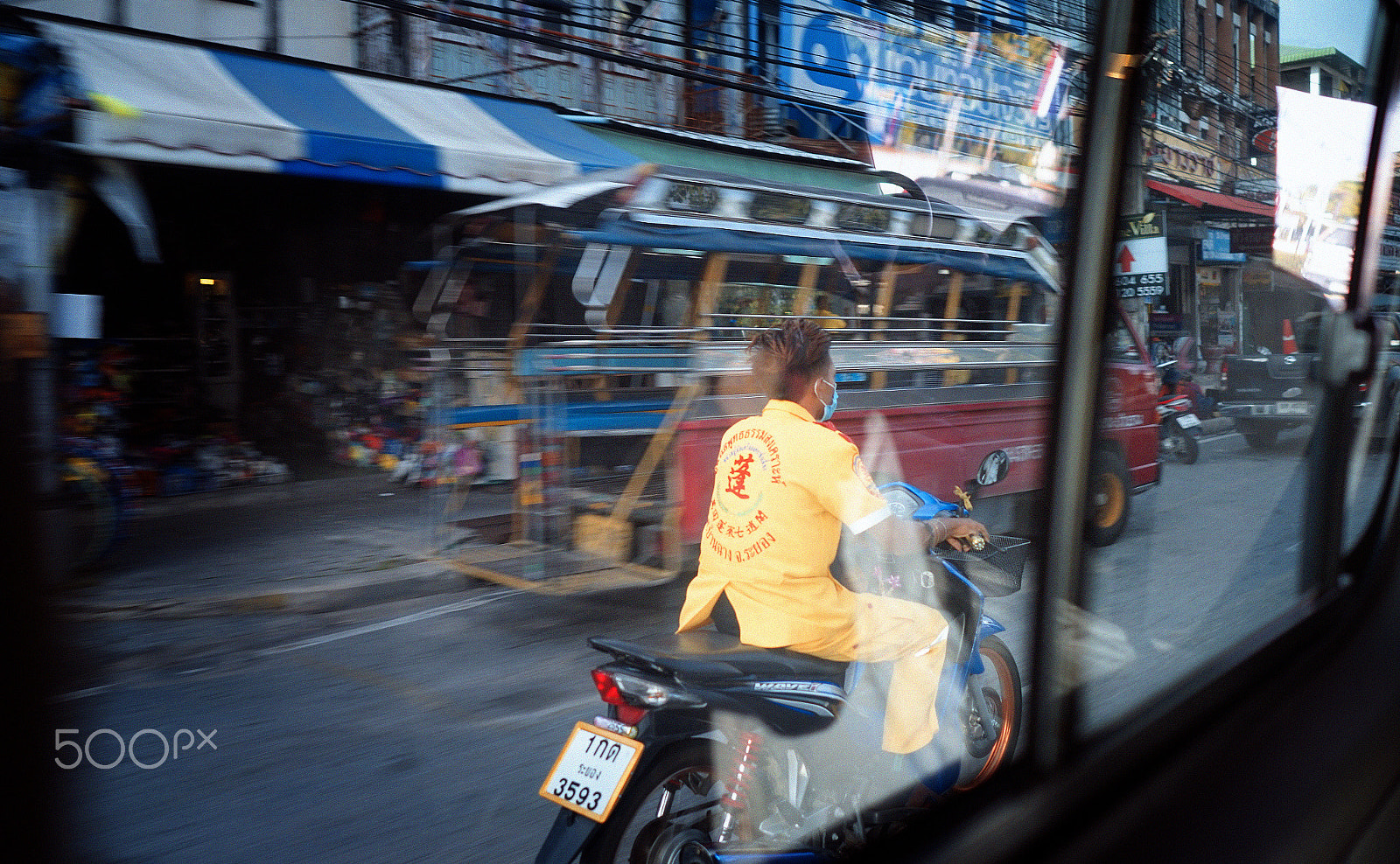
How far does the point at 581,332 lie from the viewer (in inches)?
258

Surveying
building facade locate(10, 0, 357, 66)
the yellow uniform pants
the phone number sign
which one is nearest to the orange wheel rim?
the phone number sign

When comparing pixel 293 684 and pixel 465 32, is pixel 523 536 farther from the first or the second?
pixel 465 32

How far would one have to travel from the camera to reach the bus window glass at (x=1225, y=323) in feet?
5.06

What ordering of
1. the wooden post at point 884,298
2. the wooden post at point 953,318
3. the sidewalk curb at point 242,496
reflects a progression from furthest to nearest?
the wooden post at point 884,298 < the wooden post at point 953,318 < the sidewalk curb at point 242,496

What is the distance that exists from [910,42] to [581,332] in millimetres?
4761

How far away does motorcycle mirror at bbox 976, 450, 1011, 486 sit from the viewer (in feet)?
6.42

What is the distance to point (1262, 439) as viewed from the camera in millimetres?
2465

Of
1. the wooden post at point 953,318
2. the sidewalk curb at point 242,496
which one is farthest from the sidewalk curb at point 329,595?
the wooden post at point 953,318

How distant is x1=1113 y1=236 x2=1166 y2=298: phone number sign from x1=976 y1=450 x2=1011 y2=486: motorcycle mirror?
413 millimetres

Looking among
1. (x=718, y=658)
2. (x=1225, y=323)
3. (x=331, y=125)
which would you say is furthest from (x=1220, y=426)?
(x=331, y=125)

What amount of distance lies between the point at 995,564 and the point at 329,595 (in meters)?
3.96

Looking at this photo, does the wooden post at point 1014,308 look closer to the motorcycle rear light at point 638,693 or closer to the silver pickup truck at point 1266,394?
the silver pickup truck at point 1266,394

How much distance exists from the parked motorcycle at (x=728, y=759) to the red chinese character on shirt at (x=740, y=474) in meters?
0.31

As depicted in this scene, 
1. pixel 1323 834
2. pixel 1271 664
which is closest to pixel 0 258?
pixel 1323 834
